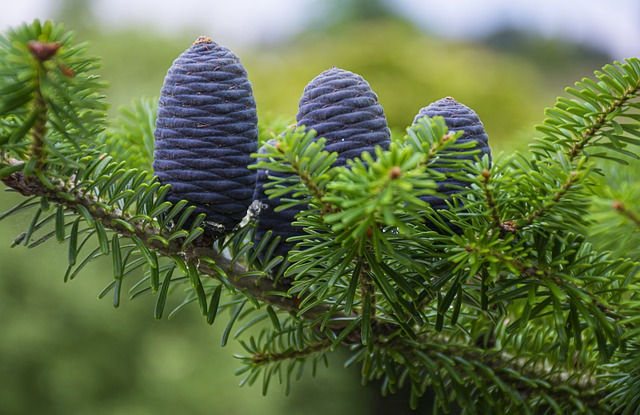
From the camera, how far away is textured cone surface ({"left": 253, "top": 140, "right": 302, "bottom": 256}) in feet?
1.13

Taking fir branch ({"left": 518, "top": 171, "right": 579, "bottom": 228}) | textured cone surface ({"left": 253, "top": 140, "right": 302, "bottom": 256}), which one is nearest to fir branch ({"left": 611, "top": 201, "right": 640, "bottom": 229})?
fir branch ({"left": 518, "top": 171, "right": 579, "bottom": 228})

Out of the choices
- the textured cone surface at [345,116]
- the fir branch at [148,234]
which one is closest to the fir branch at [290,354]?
the fir branch at [148,234]

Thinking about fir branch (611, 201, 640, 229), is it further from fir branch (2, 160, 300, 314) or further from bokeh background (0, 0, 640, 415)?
bokeh background (0, 0, 640, 415)

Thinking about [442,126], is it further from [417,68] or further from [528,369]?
[417,68]

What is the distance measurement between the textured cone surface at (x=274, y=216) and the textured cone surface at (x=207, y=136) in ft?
0.04

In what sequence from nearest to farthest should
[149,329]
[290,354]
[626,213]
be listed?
[626,213] → [290,354] → [149,329]

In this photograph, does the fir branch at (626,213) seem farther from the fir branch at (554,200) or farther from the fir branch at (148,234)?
the fir branch at (148,234)

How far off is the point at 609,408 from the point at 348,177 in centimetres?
24

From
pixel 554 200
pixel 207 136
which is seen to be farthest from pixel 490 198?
pixel 207 136

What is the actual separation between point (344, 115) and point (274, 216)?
0.24ft

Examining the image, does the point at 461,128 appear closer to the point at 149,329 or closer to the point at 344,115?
the point at 344,115

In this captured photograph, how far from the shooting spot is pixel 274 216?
0.35 meters

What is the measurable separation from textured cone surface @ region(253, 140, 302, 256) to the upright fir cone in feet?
0.13

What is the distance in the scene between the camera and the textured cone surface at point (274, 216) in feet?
1.13
